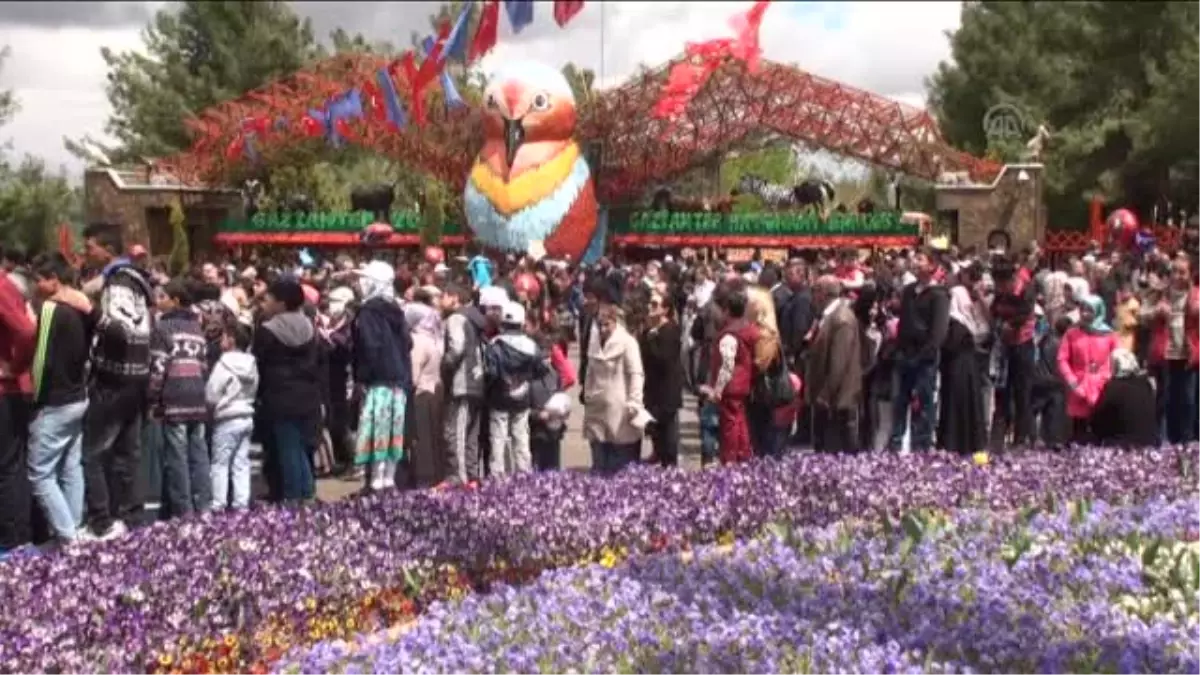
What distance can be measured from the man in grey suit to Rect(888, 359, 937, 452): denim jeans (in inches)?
12.7

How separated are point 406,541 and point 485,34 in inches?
98.4

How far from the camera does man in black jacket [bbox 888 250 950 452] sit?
1053cm

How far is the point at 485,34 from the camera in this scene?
7180 mm

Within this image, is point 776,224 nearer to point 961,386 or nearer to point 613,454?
point 961,386

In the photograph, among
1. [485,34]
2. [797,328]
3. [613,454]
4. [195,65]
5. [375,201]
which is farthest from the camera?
[195,65]

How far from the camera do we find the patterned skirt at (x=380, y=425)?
30.8 ft

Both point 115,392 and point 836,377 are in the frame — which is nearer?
point 115,392

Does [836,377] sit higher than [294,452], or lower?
higher

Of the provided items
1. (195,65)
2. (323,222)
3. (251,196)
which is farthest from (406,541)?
(195,65)

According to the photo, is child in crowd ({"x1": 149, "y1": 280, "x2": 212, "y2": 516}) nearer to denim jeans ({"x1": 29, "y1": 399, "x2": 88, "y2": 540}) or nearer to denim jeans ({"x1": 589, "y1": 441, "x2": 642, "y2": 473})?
denim jeans ({"x1": 29, "y1": 399, "x2": 88, "y2": 540})

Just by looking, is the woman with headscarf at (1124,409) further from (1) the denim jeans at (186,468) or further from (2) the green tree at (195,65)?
(2) the green tree at (195,65)

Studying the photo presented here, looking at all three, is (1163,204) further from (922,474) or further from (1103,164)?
(922,474)

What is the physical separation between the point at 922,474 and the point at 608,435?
2117mm

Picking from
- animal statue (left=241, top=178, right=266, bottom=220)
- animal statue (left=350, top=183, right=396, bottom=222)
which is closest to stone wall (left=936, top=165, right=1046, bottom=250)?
animal statue (left=350, top=183, right=396, bottom=222)
